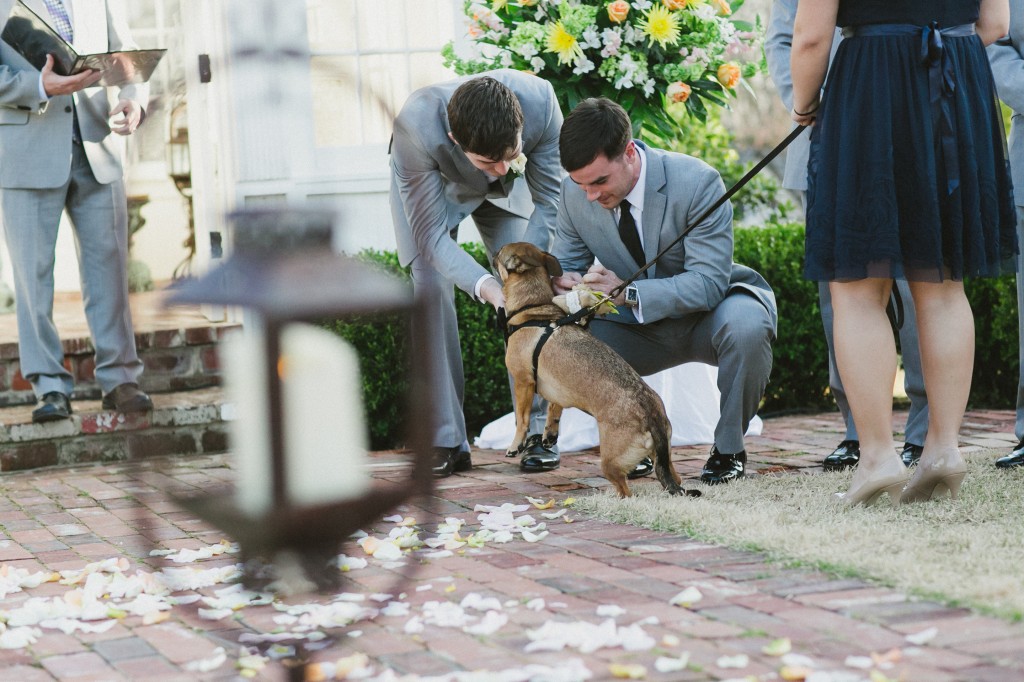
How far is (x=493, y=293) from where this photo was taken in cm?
464

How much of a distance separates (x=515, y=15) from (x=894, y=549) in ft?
11.6

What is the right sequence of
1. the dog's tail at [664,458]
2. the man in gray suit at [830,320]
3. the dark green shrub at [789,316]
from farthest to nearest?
the dark green shrub at [789,316]
the man in gray suit at [830,320]
the dog's tail at [664,458]

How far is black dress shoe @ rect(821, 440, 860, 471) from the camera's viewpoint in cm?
465

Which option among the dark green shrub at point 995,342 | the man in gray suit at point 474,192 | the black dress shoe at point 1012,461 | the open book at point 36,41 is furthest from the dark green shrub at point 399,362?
the dark green shrub at point 995,342

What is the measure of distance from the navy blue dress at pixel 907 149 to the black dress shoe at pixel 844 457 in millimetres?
1235

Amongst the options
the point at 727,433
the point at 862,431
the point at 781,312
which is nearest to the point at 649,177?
the point at 727,433

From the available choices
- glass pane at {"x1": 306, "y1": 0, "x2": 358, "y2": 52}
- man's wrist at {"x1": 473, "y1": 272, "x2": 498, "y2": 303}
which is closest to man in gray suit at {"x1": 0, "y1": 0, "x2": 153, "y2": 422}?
man's wrist at {"x1": 473, "y1": 272, "x2": 498, "y2": 303}

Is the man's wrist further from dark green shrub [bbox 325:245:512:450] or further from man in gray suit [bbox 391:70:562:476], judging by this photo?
dark green shrub [bbox 325:245:512:450]

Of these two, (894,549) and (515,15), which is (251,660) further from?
(515,15)

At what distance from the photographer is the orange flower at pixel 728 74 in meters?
5.64

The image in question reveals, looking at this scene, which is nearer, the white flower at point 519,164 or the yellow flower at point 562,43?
the white flower at point 519,164

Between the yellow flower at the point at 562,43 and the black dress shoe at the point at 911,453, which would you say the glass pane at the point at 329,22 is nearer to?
the black dress shoe at the point at 911,453

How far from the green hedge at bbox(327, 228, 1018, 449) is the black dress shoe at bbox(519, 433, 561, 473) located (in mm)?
1341

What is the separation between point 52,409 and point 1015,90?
4.65 m
